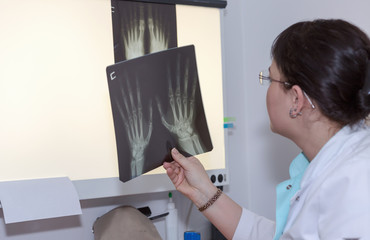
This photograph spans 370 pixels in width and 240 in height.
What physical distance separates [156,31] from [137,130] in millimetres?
435

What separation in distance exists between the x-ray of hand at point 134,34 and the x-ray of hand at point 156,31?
0.09ft

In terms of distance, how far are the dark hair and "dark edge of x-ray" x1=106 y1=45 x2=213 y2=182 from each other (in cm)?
29

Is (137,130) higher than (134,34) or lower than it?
lower

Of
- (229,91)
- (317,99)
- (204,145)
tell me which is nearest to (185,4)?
(229,91)

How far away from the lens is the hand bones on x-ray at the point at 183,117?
41.6 inches

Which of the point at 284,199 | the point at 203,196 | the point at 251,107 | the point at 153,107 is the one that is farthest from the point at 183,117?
the point at 251,107

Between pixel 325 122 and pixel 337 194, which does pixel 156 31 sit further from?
pixel 337 194

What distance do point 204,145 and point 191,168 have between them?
0.25 ft

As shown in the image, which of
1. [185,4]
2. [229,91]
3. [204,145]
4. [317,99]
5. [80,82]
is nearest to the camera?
[317,99]

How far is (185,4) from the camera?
136cm

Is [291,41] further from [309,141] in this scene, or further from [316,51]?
[309,141]

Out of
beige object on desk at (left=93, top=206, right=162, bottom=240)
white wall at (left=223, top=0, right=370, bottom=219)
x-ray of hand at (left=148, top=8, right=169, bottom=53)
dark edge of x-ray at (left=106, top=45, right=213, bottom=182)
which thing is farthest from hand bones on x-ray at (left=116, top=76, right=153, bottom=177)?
white wall at (left=223, top=0, right=370, bottom=219)

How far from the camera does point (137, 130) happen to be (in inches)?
40.3

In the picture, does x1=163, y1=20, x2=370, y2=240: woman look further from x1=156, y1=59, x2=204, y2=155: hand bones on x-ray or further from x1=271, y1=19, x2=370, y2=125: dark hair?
x1=156, y1=59, x2=204, y2=155: hand bones on x-ray
